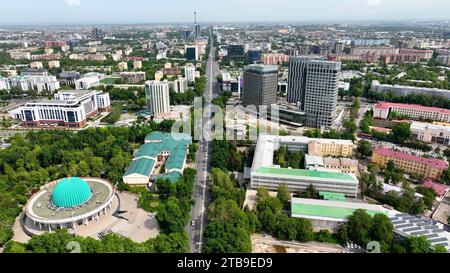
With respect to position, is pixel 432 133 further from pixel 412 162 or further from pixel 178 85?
pixel 178 85

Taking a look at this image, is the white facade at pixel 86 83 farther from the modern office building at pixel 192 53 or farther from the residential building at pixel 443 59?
the residential building at pixel 443 59

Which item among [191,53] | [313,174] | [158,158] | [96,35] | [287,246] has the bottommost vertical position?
[287,246]

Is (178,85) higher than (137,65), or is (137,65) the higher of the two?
(137,65)

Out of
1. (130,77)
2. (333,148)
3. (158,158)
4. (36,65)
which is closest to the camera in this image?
(333,148)

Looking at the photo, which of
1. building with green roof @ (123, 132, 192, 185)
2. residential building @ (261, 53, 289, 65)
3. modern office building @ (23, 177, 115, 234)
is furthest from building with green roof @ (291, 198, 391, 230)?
residential building @ (261, 53, 289, 65)

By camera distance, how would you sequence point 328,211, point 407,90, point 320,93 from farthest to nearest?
point 407,90 < point 320,93 < point 328,211

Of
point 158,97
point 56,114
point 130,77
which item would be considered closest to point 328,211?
point 158,97

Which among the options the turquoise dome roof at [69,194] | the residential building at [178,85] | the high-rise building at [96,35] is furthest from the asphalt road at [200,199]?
the high-rise building at [96,35]
